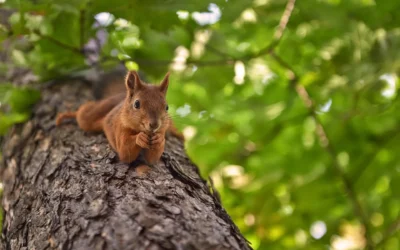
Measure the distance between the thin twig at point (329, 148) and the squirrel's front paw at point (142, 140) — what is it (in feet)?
4.52

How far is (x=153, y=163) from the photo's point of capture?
259 centimetres

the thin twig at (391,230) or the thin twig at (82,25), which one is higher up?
the thin twig at (82,25)

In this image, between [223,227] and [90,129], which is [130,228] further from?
[90,129]

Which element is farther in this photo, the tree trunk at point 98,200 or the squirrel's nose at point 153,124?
the squirrel's nose at point 153,124

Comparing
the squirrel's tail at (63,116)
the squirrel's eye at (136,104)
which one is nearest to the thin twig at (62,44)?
the squirrel's tail at (63,116)

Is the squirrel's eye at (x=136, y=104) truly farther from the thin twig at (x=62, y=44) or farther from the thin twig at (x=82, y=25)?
the thin twig at (x=62, y=44)

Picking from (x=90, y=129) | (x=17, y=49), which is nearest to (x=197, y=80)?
(x=90, y=129)

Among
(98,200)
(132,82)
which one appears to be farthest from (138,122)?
(98,200)

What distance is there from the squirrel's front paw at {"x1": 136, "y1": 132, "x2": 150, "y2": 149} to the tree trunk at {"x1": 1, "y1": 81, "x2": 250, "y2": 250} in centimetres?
13

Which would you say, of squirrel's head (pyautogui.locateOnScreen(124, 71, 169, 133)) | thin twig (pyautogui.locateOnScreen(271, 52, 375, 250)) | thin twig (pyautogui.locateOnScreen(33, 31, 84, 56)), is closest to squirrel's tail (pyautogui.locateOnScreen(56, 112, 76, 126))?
thin twig (pyautogui.locateOnScreen(33, 31, 84, 56))

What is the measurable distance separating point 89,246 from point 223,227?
53cm

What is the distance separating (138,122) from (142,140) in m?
0.17

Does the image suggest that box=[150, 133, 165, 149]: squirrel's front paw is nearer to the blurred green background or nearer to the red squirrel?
the red squirrel

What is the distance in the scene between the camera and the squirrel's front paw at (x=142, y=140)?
103 inches
